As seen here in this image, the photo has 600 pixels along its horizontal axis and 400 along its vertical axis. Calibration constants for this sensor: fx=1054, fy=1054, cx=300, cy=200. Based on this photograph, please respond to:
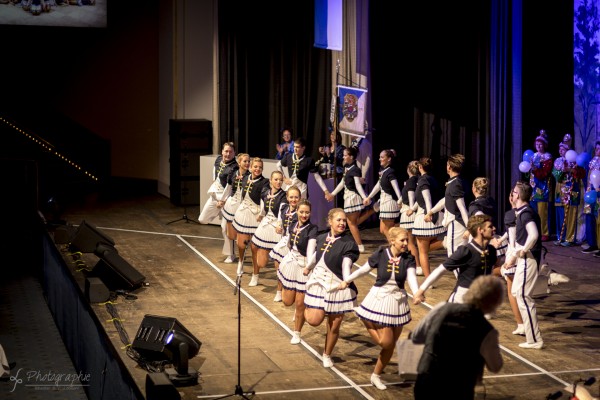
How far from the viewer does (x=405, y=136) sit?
16.2 metres

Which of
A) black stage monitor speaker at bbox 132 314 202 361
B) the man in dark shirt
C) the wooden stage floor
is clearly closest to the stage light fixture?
black stage monitor speaker at bbox 132 314 202 361

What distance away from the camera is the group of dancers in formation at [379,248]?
27.2 ft

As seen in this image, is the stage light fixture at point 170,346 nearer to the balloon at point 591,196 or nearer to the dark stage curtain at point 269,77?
the balloon at point 591,196

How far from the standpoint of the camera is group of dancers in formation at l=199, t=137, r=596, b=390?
8281mm

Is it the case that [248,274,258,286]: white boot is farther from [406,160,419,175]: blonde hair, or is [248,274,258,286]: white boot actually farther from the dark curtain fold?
the dark curtain fold

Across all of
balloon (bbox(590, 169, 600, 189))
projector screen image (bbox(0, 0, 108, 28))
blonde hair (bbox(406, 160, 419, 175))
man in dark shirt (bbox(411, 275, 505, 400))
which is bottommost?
man in dark shirt (bbox(411, 275, 505, 400))

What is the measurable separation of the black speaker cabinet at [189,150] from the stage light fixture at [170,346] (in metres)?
9.24

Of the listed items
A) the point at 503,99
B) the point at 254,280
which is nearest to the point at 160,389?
the point at 254,280

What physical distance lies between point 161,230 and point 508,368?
26.7 ft

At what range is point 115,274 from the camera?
11.5 meters

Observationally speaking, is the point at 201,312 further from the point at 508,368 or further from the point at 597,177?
the point at 597,177

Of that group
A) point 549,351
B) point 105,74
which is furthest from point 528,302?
point 105,74

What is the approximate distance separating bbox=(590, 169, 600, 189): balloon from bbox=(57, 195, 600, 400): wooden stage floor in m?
0.95

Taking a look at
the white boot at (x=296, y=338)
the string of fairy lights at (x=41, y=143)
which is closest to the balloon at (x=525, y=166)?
the white boot at (x=296, y=338)
